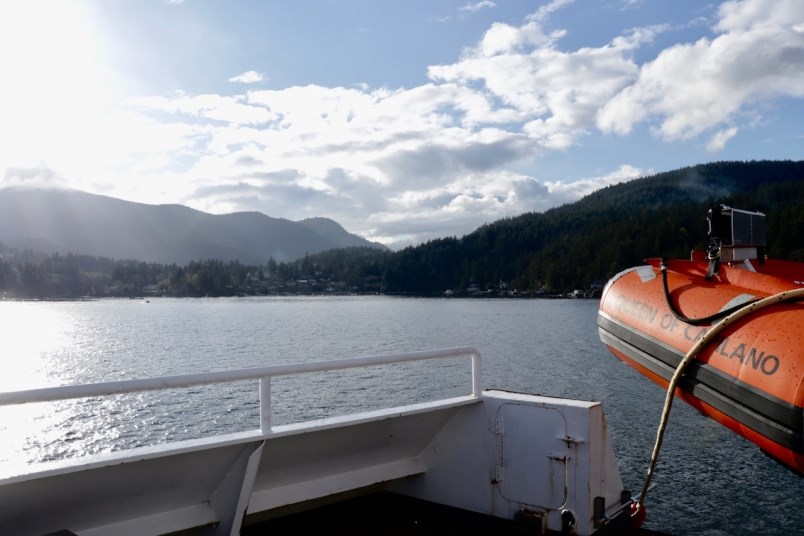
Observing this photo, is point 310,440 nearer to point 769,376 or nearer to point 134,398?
point 769,376

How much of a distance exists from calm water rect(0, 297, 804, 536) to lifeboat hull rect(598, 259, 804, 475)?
3.96 m

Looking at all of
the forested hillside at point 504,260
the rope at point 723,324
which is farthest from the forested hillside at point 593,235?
the rope at point 723,324

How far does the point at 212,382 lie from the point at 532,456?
2.21 metres

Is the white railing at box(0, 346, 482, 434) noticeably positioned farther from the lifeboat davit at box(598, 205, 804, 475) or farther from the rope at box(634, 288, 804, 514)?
the lifeboat davit at box(598, 205, 804, 475)

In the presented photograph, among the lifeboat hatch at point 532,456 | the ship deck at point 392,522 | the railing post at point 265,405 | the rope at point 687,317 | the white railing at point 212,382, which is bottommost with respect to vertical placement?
the ship deck at point 392,522

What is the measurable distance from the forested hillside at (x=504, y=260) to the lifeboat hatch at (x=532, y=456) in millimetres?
102243

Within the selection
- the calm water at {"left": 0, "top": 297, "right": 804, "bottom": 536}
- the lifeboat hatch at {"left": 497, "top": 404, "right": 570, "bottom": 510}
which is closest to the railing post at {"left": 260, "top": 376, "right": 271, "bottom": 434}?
the calm water at {"left": 0, "top": 297, "right": 804, "bottom": 536}

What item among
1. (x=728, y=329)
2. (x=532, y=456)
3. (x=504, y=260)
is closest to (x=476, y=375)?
(x=532, y=456)

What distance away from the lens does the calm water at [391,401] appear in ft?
30.1

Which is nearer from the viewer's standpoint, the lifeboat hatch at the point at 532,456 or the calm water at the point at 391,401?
the lifeboat hatch at the point at 532,456

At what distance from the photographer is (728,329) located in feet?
13.9

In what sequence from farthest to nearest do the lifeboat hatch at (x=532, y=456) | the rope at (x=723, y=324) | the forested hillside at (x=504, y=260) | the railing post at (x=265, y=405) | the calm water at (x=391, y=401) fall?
1. the forested hillside at (x=504, y=260)
2. the calm water at (x=391, y=401)
3. the lifeboat hatch at (x=532, y=456)
4. the rope at (x=723, y=324)
5. the railing post at (x=265, y=405)

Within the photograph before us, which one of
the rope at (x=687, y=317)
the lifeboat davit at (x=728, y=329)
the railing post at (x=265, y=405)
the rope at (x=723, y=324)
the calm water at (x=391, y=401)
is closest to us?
the railing post at (x=265, y=405)

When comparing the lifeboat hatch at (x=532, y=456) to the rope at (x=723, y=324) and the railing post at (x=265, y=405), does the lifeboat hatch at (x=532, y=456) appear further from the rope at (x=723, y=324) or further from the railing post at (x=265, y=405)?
the railing post at (x=265, y=405)
